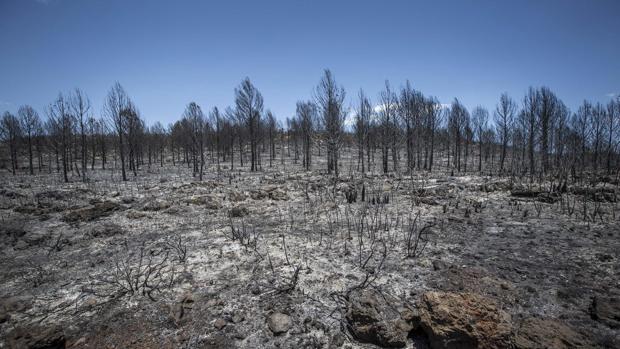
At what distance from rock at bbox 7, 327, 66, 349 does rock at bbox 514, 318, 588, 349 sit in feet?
17.2

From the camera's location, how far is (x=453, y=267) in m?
4.65

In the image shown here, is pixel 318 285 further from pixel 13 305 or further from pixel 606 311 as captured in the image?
pixel 13 305

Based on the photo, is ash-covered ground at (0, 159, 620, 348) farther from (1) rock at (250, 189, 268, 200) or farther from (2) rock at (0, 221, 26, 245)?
(1) rock at (250, 189, 268, 200)

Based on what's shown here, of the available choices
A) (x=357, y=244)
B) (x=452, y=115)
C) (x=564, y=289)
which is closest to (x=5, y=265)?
(x=357, y=244)

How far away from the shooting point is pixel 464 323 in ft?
9.50

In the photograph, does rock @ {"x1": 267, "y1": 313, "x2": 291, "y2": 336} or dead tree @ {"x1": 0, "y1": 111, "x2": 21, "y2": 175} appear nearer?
rock @ {"x1": 267, "y1": 313, "x2": 291, "y2": 336}

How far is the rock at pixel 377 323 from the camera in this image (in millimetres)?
3090

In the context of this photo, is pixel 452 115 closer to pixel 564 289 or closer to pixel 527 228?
pixel 527 228

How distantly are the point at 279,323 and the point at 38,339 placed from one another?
288 cm

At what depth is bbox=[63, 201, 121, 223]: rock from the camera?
892 centimetres

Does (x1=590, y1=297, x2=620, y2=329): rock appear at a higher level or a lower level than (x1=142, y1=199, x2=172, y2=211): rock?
lower

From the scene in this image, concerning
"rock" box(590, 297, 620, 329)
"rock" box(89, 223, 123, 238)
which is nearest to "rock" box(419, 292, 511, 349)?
"rock" box(590, 297, 620, 329)

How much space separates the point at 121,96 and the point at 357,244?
23933 millimetres

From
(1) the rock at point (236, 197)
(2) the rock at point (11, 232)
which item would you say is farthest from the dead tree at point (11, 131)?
(1) the rock at point (236, 197)
